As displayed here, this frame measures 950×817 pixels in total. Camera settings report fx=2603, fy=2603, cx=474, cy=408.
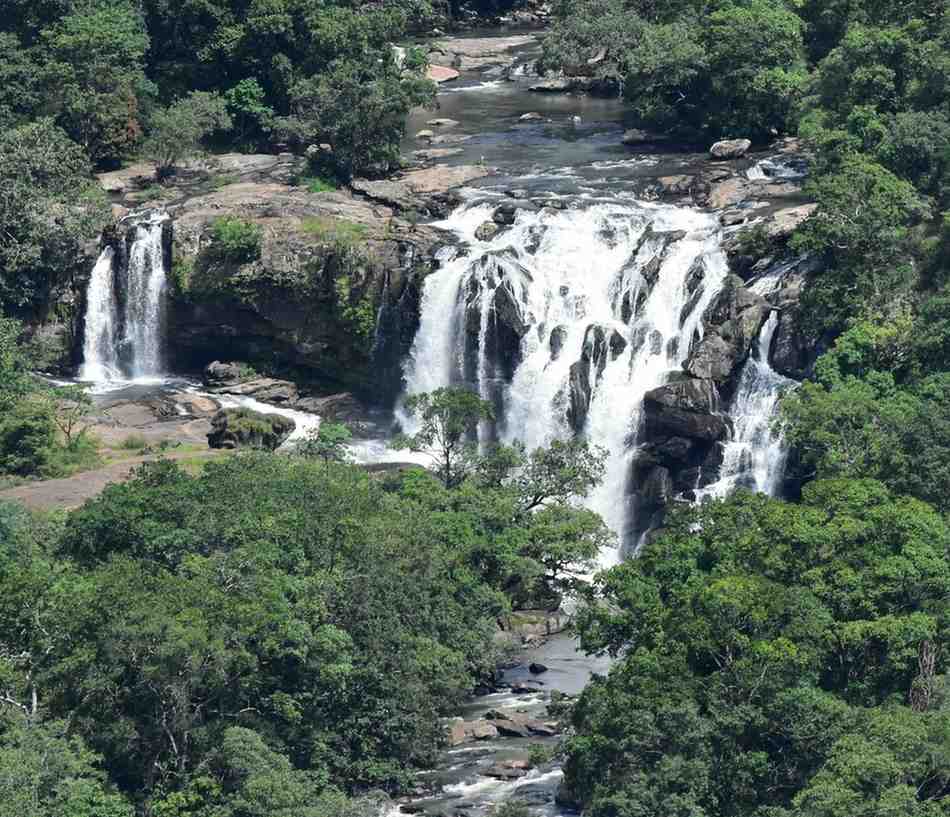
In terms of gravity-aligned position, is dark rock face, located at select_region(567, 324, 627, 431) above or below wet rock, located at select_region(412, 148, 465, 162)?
below

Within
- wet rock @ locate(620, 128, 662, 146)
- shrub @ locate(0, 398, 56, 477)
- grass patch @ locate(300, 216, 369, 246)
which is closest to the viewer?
shrub @ locate(0, 398, 56, 477)

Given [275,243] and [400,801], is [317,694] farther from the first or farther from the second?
[275,243]

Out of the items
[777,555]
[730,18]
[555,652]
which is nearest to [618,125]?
[730,18]

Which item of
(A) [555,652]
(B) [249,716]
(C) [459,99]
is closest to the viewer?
(B) [249,716]

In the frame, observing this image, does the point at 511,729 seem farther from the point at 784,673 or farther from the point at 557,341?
the point at 557,341

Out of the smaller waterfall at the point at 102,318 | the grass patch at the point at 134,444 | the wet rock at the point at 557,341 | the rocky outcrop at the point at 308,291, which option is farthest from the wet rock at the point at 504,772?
the smaller waterfall at the point at 102,318

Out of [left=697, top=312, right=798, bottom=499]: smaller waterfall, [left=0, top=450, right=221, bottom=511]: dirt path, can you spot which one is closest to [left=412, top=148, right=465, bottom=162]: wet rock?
[left=0, top=450, right=221, bottom=511]: dirt path

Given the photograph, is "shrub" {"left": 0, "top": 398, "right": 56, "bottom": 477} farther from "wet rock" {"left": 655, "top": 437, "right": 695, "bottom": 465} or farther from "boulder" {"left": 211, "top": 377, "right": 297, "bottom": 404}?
"wet rock" {"left": 655, "top": 437, "right": 695, "bottom": 465}
